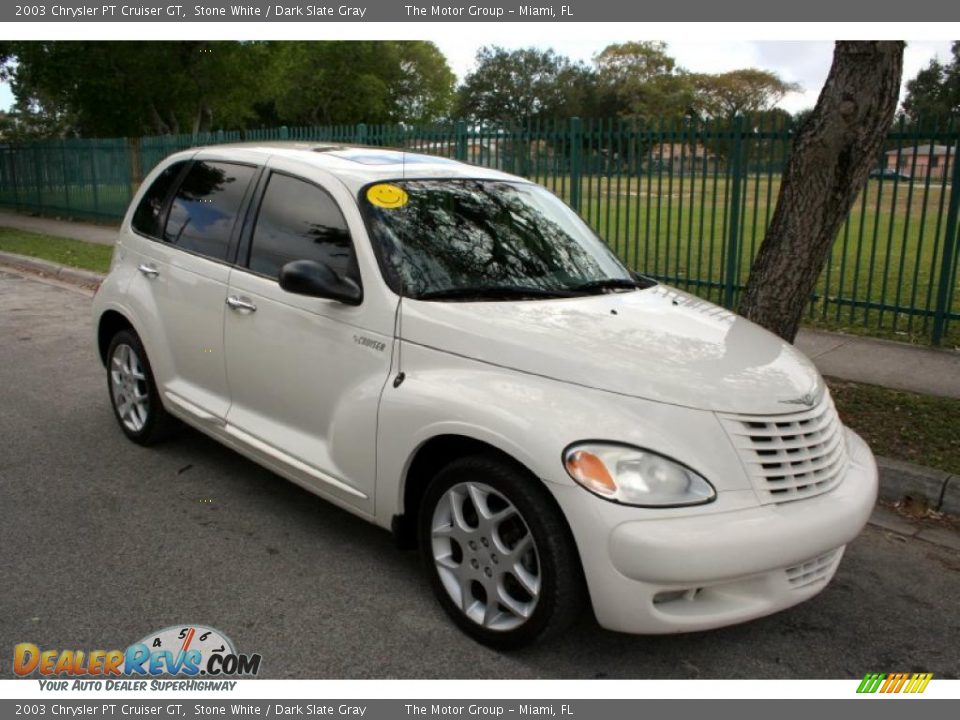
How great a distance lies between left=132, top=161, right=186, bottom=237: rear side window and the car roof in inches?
13.9

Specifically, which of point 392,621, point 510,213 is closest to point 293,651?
point 392,621

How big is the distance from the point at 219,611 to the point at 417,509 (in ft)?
2.87

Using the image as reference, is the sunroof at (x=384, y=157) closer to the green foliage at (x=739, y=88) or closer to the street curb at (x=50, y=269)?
the street curb at (x=50, y=269)

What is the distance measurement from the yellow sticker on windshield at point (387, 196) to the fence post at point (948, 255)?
5.77m

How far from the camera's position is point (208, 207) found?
4.76 meters

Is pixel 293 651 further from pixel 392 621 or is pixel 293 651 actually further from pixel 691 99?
pixel 691 99

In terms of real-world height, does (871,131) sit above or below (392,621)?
above

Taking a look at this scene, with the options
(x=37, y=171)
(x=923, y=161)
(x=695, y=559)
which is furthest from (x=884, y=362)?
(x=37, y=171)

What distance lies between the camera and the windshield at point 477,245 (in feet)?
12.2

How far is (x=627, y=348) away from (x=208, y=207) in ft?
8.63

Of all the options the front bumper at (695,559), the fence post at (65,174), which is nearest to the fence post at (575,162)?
the front bumper at (695,559)

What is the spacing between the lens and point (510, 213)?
4.24 meters

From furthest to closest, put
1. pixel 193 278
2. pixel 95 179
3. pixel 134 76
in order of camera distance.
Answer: pixel 134 76 → pixel 95 179 → pixel 193 278

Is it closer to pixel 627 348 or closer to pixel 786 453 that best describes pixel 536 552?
pixel 627 348
